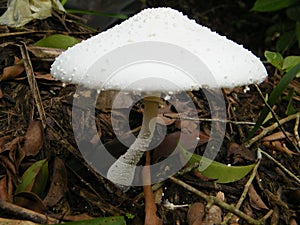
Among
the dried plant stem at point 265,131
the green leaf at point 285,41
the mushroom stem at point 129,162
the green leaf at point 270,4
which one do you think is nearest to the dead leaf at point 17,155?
the mushroom stem at point 129,162

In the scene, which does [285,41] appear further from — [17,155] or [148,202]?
[17,155]

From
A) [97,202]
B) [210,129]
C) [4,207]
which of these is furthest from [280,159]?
[4,207]

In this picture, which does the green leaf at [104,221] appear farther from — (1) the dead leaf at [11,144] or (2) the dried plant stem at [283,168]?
(2) the dried plant stem at [283,168]

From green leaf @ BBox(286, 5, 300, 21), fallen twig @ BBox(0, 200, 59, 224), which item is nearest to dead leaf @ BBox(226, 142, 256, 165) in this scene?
Answer: fallen twig @ BBox(0, 200, 59, 224)

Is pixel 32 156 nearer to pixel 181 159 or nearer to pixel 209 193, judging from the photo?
pixel 181 159

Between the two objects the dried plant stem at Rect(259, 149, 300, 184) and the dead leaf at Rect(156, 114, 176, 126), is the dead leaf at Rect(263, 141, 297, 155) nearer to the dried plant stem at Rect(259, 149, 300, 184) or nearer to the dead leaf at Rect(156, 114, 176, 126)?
the dried plant stem at Rect(259, 149, 300, 184)
